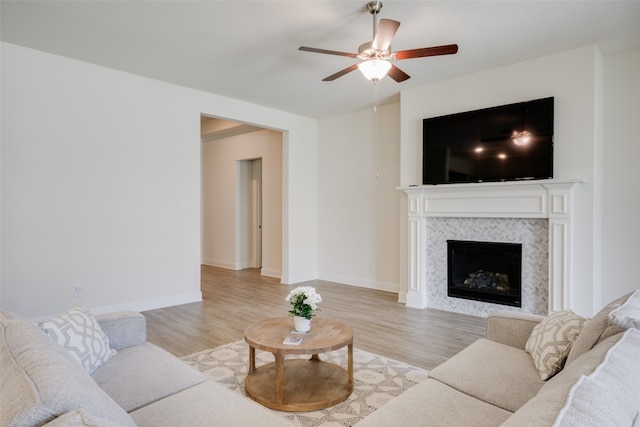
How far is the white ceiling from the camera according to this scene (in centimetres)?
309

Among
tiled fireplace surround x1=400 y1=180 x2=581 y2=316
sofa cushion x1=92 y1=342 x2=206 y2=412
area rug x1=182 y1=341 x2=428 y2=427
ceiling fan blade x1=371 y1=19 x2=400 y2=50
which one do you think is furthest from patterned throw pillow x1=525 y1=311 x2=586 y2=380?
tiled fireplace surround x1=400 y1=180 x2=581 y2=316

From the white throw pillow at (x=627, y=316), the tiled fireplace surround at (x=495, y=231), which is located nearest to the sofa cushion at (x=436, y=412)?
the white throw pillow at (x=627, y=316)

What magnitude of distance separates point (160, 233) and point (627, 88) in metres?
5.65

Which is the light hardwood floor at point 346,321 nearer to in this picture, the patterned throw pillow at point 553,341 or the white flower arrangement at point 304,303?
the white flower arrangement at point 304,303

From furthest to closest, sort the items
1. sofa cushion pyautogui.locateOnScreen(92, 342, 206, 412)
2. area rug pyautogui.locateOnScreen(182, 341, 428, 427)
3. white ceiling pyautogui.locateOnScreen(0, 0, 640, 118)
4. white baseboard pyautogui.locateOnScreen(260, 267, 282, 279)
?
white baseboard pyautogui.locateOnScreen(260, 267, 282, 279) → white ceiling pyautogui.locateOnScreen(0, 0, 640, 118) → area rug pyautogui.locateOnScreen(182, 341, 428, 427) → sofa cushion pyautogui.locateOnScreen(92, 342, 206, 412)

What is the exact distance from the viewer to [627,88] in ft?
12.9

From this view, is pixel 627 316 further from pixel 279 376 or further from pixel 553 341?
pixel 279 376

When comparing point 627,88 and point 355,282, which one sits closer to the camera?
point 627,88

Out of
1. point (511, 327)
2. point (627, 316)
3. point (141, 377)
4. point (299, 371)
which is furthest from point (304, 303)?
point (627, 316)

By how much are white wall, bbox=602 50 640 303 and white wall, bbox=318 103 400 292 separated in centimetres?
260

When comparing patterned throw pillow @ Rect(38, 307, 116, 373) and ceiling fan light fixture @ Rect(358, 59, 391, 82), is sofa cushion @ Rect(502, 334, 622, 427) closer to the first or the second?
patterned throw pillow @ Rect(38, 307, 116, 373)

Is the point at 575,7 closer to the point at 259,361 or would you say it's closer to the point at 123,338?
the point at 259,361

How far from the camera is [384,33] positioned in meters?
2.77

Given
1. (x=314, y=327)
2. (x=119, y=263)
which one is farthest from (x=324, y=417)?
(x=119, y=263)
